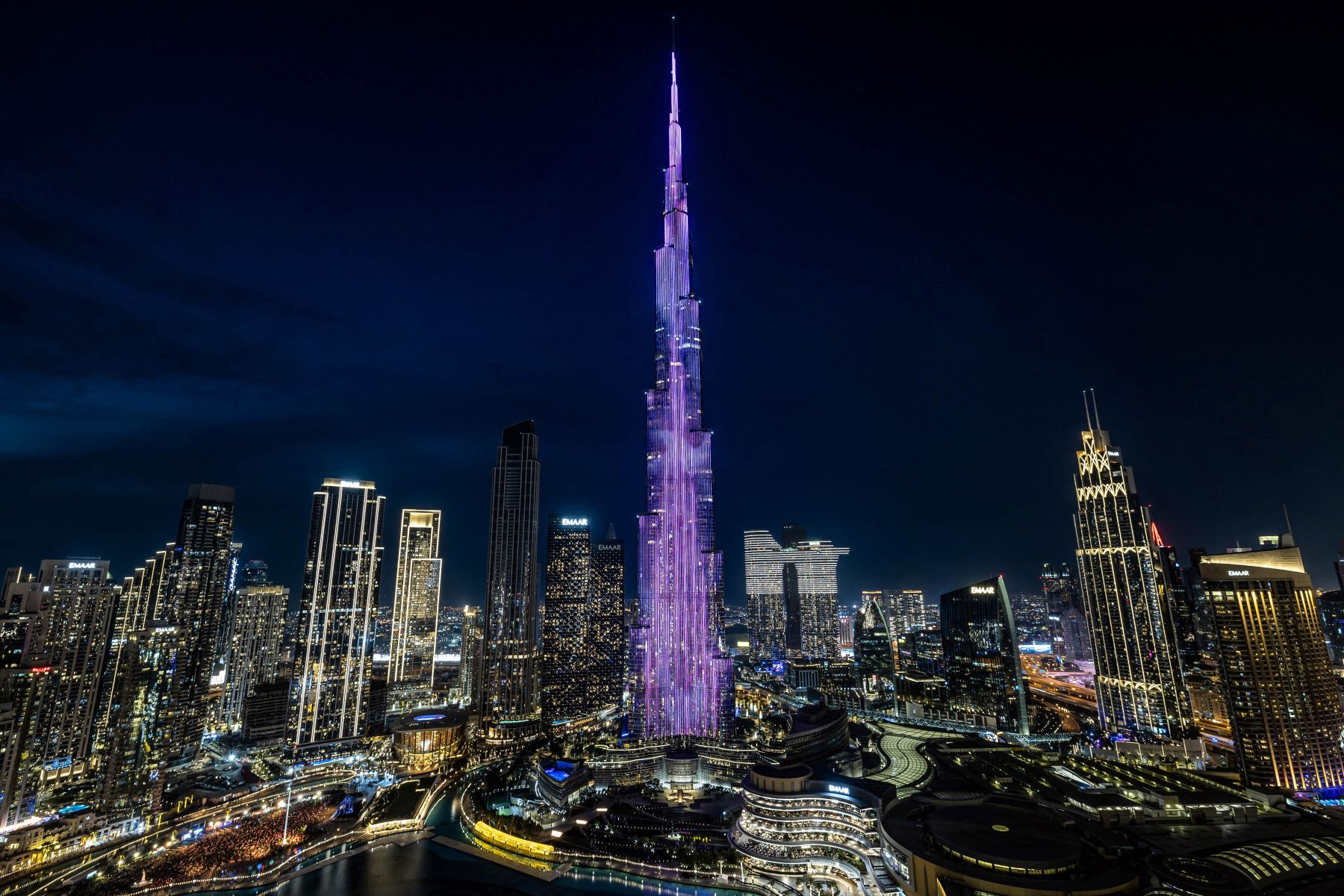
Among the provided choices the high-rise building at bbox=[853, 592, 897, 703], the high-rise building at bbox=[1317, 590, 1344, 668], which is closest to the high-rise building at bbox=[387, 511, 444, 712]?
the high-rise building at bbox=[853, 592, 897, 703]

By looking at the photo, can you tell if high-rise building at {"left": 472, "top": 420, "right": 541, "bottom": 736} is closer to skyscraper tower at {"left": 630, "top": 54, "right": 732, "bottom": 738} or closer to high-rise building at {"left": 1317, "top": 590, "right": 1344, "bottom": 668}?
skyscraper tower at {"left": 630, "top": 54, "right": 732, "bottom": 738}

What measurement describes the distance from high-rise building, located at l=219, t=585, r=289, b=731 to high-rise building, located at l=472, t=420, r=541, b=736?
124ft

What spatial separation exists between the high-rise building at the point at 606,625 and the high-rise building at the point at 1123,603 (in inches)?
2922

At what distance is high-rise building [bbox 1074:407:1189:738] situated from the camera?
70.8 metres

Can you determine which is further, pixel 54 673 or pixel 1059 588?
pixel 1059 588

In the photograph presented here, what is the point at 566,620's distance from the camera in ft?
355

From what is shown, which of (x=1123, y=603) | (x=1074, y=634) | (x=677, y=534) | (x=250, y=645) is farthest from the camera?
(x=1074, y=634)

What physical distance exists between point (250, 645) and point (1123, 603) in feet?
453

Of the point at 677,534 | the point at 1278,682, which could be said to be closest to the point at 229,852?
the point at 677,534

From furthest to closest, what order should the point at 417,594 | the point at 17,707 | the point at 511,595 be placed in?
the point at 417,594 < the point at 511,595 < the point at 17,707

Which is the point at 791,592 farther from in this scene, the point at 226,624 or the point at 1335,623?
the point at 226,624

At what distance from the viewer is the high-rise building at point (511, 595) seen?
99.7m

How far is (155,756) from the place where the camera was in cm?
6325

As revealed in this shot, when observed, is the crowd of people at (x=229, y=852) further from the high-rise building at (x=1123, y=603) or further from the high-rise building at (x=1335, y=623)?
the high-rise building at (x=1335, y=623)
